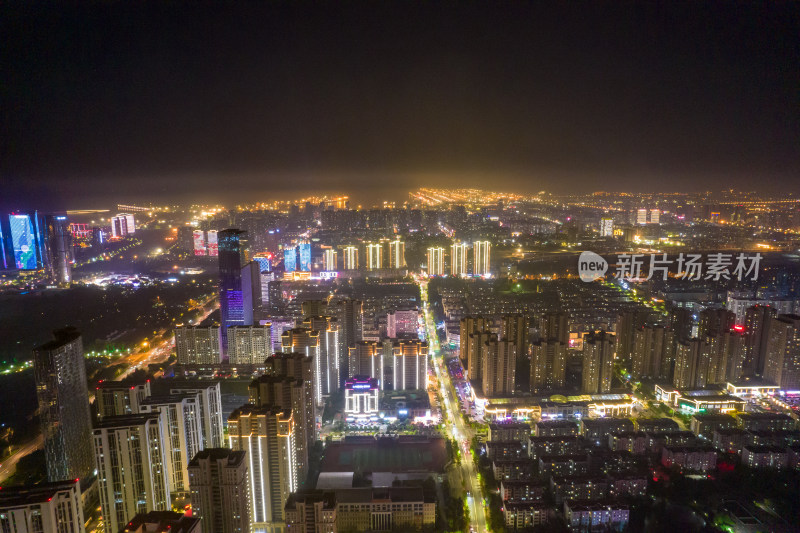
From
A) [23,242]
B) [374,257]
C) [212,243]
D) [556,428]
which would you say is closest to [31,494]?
[556,428]

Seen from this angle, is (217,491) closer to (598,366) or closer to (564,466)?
(564,466)

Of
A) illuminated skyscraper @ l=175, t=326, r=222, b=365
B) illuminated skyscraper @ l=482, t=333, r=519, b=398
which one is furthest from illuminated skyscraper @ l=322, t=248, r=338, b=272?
illuminated skyscraper @ l=482, t=333, r=519, b=398

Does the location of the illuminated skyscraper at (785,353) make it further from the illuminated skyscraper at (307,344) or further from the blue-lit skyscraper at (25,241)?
the blue-lit skyscraper at (25,241)

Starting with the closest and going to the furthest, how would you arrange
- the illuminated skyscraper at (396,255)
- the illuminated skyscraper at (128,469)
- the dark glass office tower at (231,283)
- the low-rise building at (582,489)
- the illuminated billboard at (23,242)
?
1. the illuminated skyscraper at (128,469)
2. the low-rise building at (582,489)
3. the illuminated billboard at (23,242)
4. the dark glass office tower at (231,283)
5. the illuminated skyscraper at (396,255)

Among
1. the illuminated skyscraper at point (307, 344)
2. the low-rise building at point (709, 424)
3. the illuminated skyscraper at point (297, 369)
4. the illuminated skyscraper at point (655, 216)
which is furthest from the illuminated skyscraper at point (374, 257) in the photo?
the low-rise building at point (709, 424)

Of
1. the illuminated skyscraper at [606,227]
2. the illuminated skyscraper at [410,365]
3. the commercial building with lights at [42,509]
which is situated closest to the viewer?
the commercial building with lights at [42,509]

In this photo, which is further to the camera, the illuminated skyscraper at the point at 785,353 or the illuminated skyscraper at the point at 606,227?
the illuminated skyscraper at the point at 606,227

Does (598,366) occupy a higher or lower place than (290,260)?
lower
